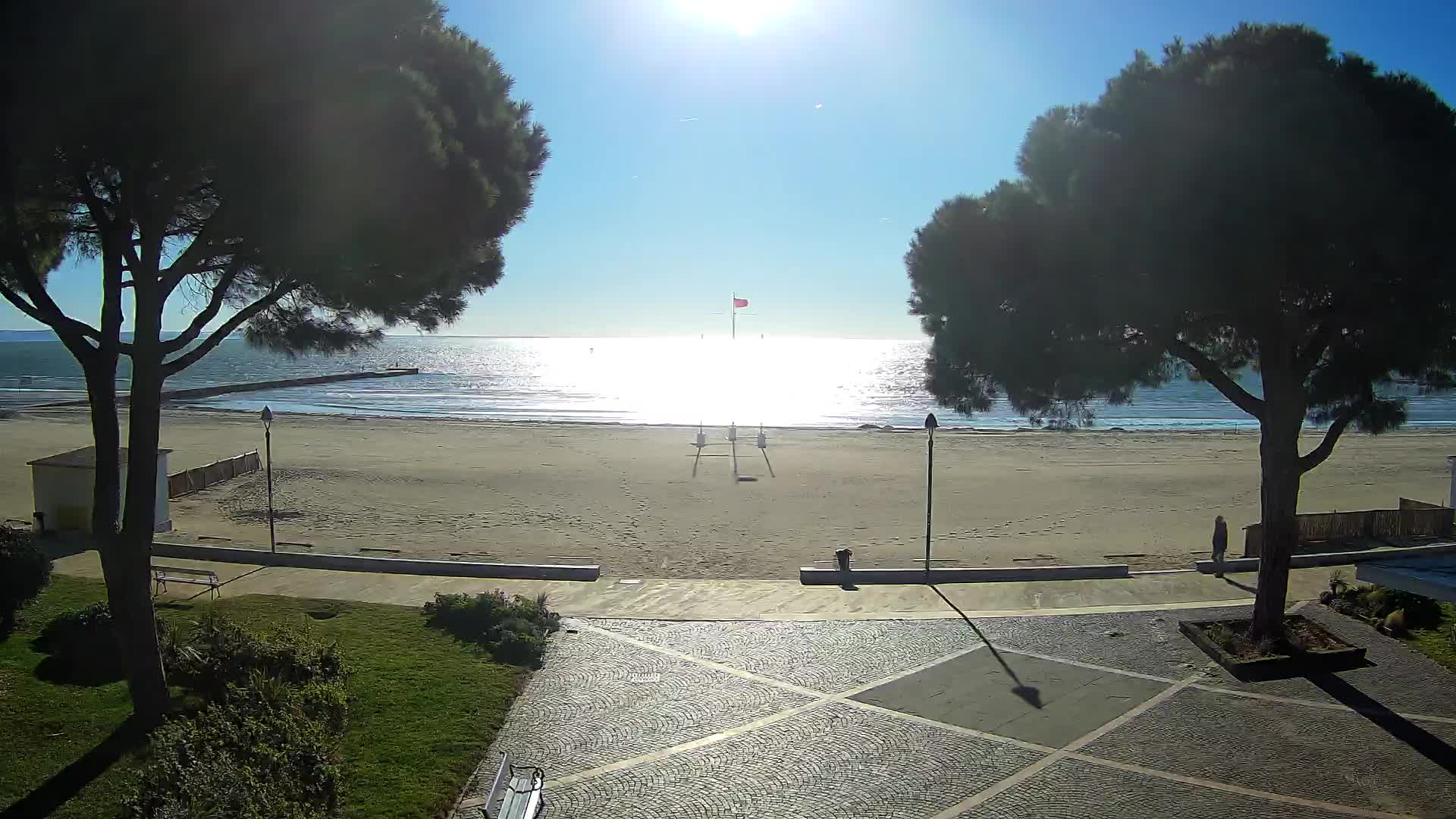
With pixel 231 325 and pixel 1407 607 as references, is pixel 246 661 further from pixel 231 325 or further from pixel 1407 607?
pixel 1407 607

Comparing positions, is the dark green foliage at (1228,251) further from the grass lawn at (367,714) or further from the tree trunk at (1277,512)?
the grass lawn at (367,714)

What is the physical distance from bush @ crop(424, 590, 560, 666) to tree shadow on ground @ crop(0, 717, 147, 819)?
12.7ft

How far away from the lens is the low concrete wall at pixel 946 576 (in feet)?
50.7

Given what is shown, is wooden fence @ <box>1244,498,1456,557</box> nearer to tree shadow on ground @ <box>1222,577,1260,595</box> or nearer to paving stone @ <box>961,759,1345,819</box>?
tree shadow on ground @ <box>1222,577,1260,595</box>

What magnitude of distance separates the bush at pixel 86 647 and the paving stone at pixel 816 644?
18.3ft

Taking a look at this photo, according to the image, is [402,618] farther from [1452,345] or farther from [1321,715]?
[1452,345]

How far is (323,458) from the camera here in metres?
34.8

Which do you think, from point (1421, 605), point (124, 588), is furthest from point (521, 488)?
point (1421, 605)

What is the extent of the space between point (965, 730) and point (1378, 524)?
1483 centimetres

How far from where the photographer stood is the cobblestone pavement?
25.1 feet

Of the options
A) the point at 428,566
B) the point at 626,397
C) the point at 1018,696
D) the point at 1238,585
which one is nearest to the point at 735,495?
the point at 428,566

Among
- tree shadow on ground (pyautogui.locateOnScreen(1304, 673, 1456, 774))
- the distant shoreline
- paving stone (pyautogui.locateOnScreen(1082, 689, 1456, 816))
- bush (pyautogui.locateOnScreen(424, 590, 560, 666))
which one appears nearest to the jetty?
the distant shoreline

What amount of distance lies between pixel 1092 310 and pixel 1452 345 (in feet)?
13.0

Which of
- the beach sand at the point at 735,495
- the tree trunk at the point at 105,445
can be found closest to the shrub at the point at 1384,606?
the beach sand at the point at 735,495
